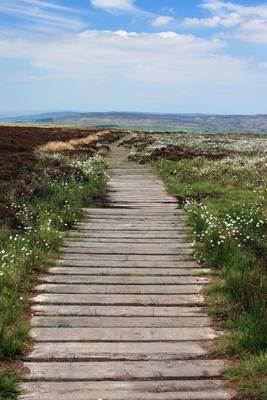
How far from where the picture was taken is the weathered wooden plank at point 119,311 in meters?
7.70

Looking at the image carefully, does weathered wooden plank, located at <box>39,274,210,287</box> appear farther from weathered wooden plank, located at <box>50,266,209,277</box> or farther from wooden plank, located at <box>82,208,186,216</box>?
wooden plank, located at <box>82,208,186,216</box>

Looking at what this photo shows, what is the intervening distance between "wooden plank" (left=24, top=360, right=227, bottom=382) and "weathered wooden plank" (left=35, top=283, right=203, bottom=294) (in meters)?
2.52

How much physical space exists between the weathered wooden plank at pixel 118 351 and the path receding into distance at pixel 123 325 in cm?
1

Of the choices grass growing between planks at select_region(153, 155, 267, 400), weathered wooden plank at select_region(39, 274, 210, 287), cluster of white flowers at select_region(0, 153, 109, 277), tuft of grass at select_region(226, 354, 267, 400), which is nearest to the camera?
tuft of grass at select_region(226, 354, 267, 400)

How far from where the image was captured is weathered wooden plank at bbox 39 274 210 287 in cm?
915

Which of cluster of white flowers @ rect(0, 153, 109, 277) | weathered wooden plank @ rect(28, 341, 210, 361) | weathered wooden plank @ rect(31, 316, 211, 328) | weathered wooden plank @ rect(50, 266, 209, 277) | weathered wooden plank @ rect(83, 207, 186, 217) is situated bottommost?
weathered wooden plank @ rect(83, 207, 186, 217)

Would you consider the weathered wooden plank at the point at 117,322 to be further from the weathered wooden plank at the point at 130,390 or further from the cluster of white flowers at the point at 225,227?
the cluster of white flowers at the point at 225,227

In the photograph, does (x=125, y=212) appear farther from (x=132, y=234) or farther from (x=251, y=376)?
(x=251, y=376)

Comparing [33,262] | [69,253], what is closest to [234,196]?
[69,253]

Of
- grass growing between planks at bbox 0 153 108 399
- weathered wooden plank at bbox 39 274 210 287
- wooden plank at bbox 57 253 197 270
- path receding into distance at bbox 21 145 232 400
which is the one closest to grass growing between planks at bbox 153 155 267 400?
path receding into distance at bbox 21 145 232 400

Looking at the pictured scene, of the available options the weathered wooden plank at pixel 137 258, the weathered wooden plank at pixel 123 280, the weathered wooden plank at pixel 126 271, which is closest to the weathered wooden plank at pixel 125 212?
the weathered wooden plank at pixel 137 258

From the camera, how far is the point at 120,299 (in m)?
8.30

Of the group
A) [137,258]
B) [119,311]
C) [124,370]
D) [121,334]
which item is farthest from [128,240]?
[124,370]

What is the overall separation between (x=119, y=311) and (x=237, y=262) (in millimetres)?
2924
